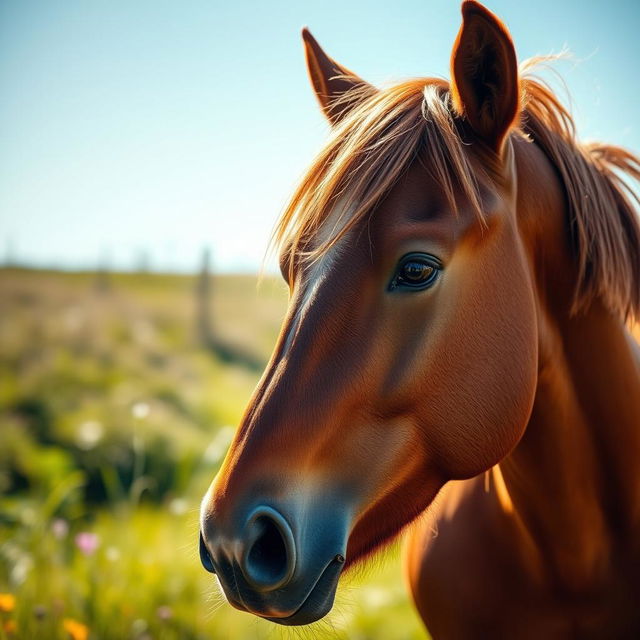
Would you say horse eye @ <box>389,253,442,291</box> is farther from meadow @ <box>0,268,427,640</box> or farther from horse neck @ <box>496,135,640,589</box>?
meadow @ <box>0,268,427,640</box>

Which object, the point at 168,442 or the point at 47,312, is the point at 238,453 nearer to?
the point at 168,442

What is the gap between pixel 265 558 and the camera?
122cm

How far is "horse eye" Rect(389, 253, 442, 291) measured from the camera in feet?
4.42

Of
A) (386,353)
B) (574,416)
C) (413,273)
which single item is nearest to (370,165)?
(413,273)

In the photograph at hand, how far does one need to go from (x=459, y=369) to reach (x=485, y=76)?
0.74 meters

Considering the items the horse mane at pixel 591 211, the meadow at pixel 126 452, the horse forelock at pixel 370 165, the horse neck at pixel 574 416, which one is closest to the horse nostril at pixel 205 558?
the meadow at pixel 126 452

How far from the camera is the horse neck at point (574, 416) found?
161 centimetres

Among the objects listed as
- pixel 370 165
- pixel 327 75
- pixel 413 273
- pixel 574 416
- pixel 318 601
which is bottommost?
pixel 318 601

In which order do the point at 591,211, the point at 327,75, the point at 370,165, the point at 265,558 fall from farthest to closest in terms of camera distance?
the point at 327,75
the point at 591,211
the point at 370,165
the point at 265,558

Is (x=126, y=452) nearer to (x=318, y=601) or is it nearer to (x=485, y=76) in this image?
(x=318, y=601)

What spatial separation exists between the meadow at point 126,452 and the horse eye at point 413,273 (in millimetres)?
735

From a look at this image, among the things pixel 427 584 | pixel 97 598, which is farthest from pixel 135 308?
pixel 427 584

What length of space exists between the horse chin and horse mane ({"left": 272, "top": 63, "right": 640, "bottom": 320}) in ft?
2.33

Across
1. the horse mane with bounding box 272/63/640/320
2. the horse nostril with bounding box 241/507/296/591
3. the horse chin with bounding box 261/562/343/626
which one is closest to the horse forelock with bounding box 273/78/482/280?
the horse mane with bounding box 272/63/640/320
